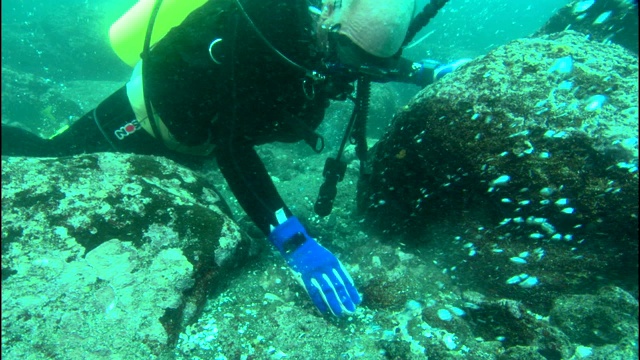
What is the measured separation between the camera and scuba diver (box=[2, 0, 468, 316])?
2.35 meters

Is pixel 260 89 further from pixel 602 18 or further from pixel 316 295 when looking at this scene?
pixel 602 18

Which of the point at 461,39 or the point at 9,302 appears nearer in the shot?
the point at 9,302

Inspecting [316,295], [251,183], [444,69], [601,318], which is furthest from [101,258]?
[444,69]

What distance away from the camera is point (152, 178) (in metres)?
2.81

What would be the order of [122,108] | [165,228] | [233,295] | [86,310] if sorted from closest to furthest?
[86,310] → [165,228] → [233,295] → [122,108]

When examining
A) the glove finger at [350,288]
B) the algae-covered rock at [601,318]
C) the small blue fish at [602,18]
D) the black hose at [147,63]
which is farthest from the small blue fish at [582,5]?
the black hose at [147,63]

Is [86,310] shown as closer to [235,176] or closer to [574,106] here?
[235,176]

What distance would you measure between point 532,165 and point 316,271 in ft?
6.24

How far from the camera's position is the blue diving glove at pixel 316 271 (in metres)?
2.62

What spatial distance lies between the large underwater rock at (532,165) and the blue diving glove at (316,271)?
103 cm

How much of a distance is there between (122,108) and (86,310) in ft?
6.05

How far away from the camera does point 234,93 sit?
237 centimetres

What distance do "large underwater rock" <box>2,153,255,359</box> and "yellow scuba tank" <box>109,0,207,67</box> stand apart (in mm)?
1140

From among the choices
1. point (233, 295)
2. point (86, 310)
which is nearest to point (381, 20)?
point (233, 295)
